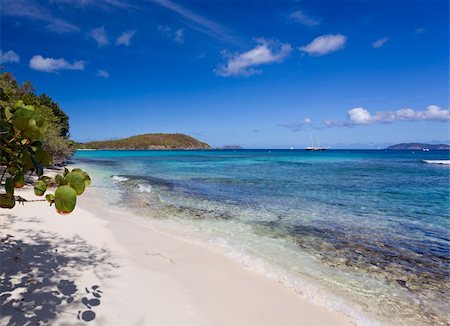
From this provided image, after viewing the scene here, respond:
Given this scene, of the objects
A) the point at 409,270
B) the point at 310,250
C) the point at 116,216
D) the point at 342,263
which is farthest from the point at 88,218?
the point at 409,270

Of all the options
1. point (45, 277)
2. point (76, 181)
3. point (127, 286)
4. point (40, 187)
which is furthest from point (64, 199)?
point (45, 277)

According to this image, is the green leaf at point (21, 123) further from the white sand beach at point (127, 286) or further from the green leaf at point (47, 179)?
the white sand beach at point (127, 286)

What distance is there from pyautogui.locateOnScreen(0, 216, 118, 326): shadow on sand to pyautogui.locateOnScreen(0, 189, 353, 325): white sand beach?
0.01 m

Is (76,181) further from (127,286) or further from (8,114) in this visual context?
(127,286)

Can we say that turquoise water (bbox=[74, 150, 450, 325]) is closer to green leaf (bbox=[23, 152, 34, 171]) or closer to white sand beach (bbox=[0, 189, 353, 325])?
white sand beach (bbox=[0, 189, 353, 325])

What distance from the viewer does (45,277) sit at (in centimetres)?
500

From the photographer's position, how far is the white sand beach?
4210 mm

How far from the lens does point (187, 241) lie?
8.60m

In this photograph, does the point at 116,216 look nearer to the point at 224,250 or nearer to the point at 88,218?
the point at 88,218

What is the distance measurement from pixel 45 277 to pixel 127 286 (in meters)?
1.27

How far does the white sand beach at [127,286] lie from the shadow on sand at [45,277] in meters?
0.01

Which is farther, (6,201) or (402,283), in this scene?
(402,283)

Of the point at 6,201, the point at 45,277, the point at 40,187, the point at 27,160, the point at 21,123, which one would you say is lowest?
the point at 45,277

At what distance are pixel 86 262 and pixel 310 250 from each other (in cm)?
553
